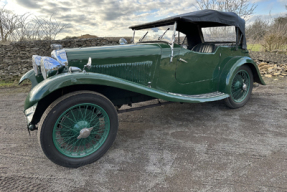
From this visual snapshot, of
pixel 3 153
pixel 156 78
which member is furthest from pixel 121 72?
pixel 3 153

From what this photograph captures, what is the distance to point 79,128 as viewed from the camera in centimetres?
247

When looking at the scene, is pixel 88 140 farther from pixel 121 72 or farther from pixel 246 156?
pixel 246 156

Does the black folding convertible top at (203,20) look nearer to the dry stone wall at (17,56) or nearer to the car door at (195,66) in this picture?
the car door at (195,66)

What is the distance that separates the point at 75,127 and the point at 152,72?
1602mm

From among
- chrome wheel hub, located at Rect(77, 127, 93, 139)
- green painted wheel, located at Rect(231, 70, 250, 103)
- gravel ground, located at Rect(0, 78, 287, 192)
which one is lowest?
gravel ground, located at Rect(0, 78, 287, 192)

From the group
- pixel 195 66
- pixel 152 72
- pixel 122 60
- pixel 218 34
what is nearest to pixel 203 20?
pixel 195 66

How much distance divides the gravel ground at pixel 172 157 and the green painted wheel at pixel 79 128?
0.23m

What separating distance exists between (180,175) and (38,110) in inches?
81.6

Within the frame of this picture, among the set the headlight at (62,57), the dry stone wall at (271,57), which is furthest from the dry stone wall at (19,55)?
the dry stone wall at (271,57)

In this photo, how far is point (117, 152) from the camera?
2.79 meters

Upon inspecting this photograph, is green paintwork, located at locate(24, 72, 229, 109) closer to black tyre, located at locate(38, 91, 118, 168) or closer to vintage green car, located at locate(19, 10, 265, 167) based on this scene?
vintage green car, located at locate(19, 10, 265, 167)

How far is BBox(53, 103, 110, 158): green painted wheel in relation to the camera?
2408 mm

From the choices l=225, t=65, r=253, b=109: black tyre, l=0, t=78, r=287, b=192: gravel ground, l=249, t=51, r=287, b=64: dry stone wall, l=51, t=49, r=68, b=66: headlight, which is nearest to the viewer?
l=0, t=78, r=287, b=192: gravel ground

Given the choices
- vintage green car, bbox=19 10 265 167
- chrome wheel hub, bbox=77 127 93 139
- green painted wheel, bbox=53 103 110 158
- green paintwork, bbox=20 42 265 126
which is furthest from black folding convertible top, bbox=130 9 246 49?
chrome wheel hub, bbox=77 127 93 139
